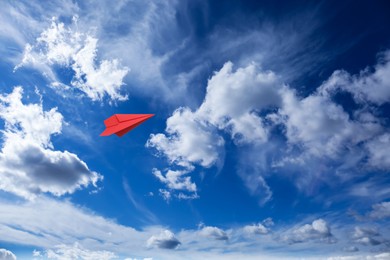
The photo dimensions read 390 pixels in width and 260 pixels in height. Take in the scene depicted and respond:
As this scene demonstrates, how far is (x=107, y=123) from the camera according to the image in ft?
128

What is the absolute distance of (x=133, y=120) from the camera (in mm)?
37156

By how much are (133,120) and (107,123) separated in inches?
177
